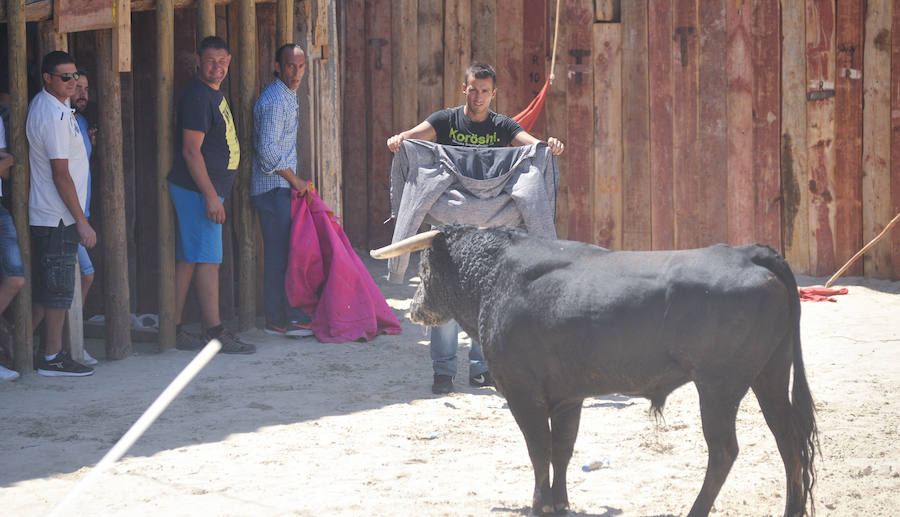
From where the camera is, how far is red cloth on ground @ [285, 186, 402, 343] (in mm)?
8250

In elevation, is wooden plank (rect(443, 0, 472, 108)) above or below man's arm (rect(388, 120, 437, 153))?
above

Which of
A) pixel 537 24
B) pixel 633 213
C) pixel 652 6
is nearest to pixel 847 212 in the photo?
pixel 633 213

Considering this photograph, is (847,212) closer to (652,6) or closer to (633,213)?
(633,213)

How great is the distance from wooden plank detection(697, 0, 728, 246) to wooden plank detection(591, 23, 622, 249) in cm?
82

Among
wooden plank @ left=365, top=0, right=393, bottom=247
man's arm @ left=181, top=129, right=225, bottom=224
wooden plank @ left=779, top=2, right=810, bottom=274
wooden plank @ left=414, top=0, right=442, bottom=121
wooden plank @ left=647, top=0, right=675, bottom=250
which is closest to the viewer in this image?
man's arm @ left=181, top=129, right=225, bottom=224

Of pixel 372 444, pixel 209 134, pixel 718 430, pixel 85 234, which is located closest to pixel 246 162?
pixel 209 134

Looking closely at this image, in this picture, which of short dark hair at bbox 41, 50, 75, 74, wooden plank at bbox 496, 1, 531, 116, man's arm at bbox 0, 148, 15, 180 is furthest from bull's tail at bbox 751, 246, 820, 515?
wooden plank at bbox 496, 1, 531, 116

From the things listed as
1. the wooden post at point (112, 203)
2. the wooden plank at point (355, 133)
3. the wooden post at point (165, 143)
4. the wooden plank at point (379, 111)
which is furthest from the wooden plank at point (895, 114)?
the wooden post at point (112, 203)

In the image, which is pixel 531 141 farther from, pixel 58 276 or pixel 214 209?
pixel 58 276

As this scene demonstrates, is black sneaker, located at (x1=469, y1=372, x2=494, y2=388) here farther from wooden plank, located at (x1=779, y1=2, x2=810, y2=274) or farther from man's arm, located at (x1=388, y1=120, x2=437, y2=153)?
wooden plank, located at (x1=779, y1=2, x2=810, y2=274)

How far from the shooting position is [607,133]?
10.6m

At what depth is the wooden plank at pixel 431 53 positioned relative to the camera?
10805mm

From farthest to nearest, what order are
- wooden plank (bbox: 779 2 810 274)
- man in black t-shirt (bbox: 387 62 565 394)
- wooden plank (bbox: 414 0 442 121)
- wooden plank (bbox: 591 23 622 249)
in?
wooden plank (bbox: 414 0 442 121)
wooden plank (bbox: 591 23 622 249)
wooden plank (bbox: 779 2 810 274)
man in black t-shirt (bbox: 387 62 565 394)

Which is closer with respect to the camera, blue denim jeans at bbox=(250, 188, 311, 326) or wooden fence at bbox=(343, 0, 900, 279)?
blue denim jeans at bbox=(250, 188, 311, 326)
